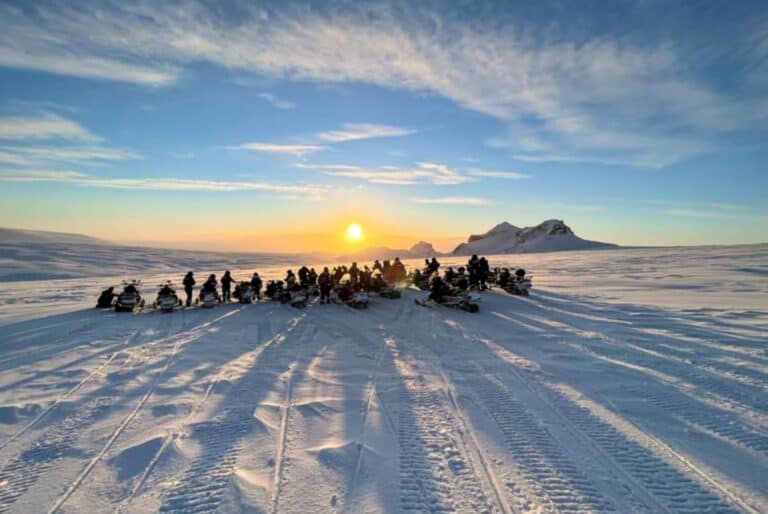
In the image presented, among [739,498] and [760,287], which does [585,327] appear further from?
[760,287]

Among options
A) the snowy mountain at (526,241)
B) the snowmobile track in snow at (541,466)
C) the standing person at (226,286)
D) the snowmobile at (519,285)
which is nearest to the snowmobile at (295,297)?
the standing person at (226,286)

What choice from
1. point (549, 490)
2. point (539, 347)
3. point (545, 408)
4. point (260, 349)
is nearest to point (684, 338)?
point (539, 347)

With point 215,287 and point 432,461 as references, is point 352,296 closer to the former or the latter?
point 215,287

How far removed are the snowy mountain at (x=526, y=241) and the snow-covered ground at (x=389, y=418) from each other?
69100 mm

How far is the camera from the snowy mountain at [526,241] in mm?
79000

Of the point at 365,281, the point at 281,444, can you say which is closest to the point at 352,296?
the point at 365,281

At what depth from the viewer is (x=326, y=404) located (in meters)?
7.00

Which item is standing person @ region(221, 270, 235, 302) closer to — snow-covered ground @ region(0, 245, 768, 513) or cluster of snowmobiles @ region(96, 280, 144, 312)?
cluster of snowmobiles @ region(96, 280, 144, 312)

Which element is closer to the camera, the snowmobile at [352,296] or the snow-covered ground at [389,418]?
the snow-covered ground at [389,418]

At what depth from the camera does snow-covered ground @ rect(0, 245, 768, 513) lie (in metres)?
4.62

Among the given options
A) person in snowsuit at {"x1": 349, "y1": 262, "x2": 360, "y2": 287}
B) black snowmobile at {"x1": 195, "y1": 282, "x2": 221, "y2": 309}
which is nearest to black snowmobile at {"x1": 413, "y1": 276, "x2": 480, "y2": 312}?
person in snowsuit at {"x1": 349, "y1": 262, "x2": 360, "y2": 287}

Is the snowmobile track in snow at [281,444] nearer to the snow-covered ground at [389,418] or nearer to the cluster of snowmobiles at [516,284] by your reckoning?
the snow-covered ground at [389,418]

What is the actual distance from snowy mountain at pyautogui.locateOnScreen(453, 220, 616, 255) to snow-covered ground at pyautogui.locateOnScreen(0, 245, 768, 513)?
69100 mm

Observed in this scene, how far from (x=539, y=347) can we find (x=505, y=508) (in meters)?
6.85
